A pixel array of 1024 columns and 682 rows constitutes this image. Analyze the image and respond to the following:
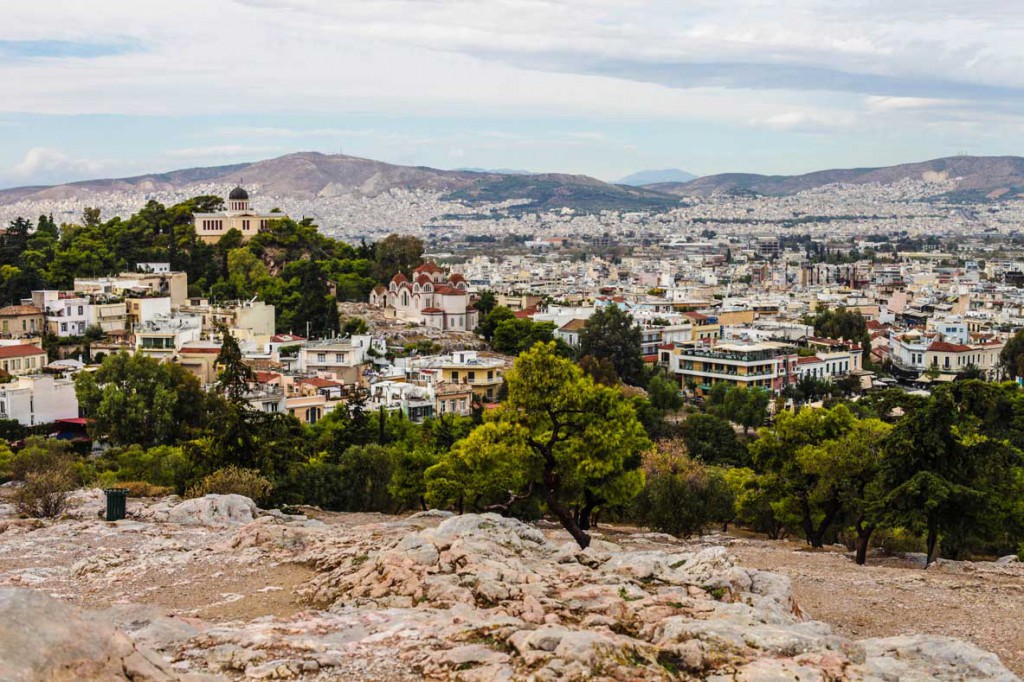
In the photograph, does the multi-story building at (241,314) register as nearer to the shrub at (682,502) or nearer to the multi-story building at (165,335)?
the multi-story building at (165,335)

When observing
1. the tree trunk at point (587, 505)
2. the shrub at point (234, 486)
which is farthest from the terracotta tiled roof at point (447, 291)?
the tree trunk at point (587, 505)

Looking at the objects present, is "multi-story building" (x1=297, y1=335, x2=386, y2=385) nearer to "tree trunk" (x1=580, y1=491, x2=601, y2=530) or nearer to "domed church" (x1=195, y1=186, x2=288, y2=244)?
"domed church" (x1=195, y1=186, x2=288, y2=244)

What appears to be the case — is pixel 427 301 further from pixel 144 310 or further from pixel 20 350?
pixel 20 350

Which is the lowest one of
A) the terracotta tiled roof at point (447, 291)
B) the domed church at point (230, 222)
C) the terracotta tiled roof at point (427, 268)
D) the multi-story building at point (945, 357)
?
the multi-story building at point (945, 357)

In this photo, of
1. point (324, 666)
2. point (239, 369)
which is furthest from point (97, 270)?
point (324, 666)

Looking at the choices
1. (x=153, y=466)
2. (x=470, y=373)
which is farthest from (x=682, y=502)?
(x=470, y=373)

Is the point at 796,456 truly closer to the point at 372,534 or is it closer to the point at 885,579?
the point at 885,579
